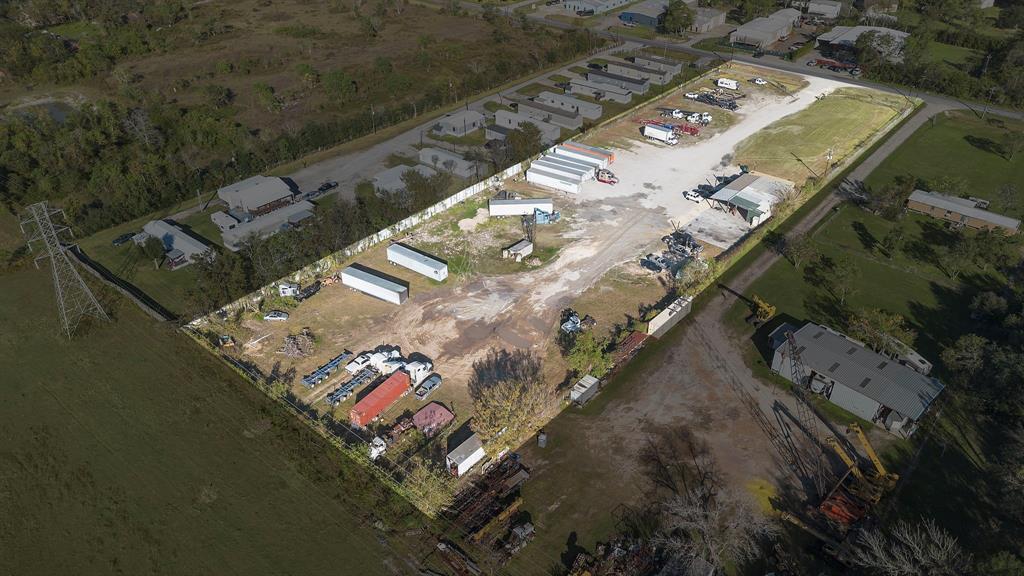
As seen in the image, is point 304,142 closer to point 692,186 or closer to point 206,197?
point 206,197

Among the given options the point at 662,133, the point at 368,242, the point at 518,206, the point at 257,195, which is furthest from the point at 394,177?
the point at 662,133

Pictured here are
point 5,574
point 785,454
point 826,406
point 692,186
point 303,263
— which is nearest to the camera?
point 5,574

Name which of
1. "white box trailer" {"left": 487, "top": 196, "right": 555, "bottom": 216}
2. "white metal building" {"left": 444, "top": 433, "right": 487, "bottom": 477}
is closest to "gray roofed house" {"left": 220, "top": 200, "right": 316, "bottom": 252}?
"white box trailer" {"left": 487, "top": 196, "right": 555, "bottom": 216}

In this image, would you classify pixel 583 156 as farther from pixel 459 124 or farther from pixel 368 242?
pixel 368 242

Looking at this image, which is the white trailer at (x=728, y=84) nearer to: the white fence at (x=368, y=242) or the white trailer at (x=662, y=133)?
the white trailer at (x=662, y=133)

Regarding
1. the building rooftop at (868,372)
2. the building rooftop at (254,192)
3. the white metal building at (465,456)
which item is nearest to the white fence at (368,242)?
the building rooftop at (254,192)

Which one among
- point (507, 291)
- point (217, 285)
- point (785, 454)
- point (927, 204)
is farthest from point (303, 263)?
point (927, 204)
